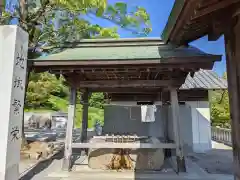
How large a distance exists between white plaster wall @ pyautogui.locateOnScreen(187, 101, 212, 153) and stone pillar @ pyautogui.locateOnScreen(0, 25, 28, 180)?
28.0 ft

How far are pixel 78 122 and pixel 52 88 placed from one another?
554 centimetres

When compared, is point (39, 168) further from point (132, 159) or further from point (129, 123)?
point (129, 123)

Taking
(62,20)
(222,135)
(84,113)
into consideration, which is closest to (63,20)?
(62,20)

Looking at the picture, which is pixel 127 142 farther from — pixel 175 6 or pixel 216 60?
pixel 175 6

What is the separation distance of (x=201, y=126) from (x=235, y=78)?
7986 millimetres

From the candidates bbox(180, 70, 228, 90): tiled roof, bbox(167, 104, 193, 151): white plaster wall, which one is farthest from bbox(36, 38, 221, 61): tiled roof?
bbox(167, 104, 193, 151): white plaster wall

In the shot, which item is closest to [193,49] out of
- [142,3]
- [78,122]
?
[142,3]

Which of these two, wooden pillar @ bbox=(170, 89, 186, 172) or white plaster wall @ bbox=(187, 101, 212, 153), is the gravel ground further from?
wooden pillar @ bbox=(170, 89, 186, 172)

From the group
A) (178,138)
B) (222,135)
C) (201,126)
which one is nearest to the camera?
(178,138)

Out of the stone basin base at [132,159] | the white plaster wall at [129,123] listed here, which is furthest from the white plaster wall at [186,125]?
the stone basin base at [132,159]

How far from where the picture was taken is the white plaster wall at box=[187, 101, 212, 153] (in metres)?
10.8

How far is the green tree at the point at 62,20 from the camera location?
8.85 meters

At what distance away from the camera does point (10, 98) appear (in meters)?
3.99

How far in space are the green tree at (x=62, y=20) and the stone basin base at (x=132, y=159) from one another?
3598 millimetres
